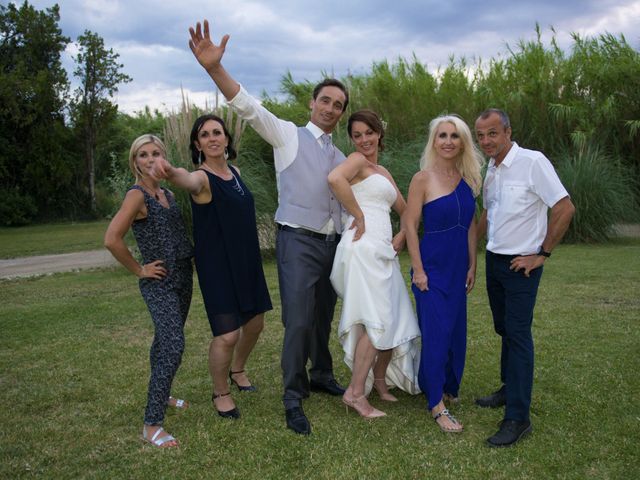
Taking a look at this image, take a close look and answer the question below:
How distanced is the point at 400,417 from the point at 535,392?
1005mm

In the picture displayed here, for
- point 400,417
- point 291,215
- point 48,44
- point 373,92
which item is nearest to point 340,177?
point 291,215

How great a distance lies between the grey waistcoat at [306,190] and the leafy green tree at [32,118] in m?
22.5

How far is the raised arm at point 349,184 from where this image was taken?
11.8 feet

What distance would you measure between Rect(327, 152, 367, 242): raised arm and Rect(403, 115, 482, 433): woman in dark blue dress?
28cm

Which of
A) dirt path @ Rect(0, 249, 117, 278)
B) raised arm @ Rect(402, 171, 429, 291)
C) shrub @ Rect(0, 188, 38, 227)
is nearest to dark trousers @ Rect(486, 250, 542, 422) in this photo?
raised arm @ Rect(402, 171, 429, 291)

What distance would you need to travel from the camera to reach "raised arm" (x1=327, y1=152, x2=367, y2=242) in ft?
11.8

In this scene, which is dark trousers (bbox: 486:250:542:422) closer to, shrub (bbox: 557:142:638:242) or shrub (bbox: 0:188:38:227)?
shrub (bbox: 557:142:638:242)

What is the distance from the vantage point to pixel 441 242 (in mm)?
3609

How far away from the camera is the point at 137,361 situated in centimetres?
506

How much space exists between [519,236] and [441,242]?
0.45 metres

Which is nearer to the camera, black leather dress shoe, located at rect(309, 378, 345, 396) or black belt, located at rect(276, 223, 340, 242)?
black belt, located at rect(276, 223, 340, 242)

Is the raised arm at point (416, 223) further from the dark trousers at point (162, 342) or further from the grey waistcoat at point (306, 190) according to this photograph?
the dark trousers at point (162, 342)

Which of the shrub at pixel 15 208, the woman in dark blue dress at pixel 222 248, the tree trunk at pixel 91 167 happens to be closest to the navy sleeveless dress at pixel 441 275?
the woman in dark blue dress at pixel 222 248

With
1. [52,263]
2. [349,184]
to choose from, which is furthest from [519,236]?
[52,263]
